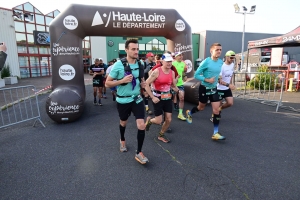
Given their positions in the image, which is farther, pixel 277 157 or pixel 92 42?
pixel 92 42

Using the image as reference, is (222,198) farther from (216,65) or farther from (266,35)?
(266,35)

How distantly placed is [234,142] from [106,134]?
2.79 m

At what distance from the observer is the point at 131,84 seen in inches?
128

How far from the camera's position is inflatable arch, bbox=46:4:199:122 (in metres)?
5.40

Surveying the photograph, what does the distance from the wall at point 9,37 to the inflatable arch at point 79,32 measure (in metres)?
15.7

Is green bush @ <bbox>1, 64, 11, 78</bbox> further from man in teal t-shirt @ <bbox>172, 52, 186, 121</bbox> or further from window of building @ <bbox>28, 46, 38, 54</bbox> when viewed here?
man in teal t-shirt @ <bbox>172, 52, 186, 121</bbox>

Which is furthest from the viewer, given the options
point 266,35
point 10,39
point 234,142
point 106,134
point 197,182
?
point 266,35

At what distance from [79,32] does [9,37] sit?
1670cm

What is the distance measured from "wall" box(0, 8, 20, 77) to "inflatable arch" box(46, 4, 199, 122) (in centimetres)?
1566

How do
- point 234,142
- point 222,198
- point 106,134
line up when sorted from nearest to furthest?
point 222,198 → point 234,142 → point 106,134

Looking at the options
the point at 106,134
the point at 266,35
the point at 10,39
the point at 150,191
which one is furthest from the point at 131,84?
the point at 266,35

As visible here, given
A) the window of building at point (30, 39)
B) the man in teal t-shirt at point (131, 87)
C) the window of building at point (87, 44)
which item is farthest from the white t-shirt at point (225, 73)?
the window of building at point (87, 44)

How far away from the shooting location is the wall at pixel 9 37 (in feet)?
59.0

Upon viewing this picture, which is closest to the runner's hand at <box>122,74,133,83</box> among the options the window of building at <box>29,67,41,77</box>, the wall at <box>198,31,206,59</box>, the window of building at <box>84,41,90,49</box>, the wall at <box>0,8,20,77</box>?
the wall at <box>0,8,20,77</box>
